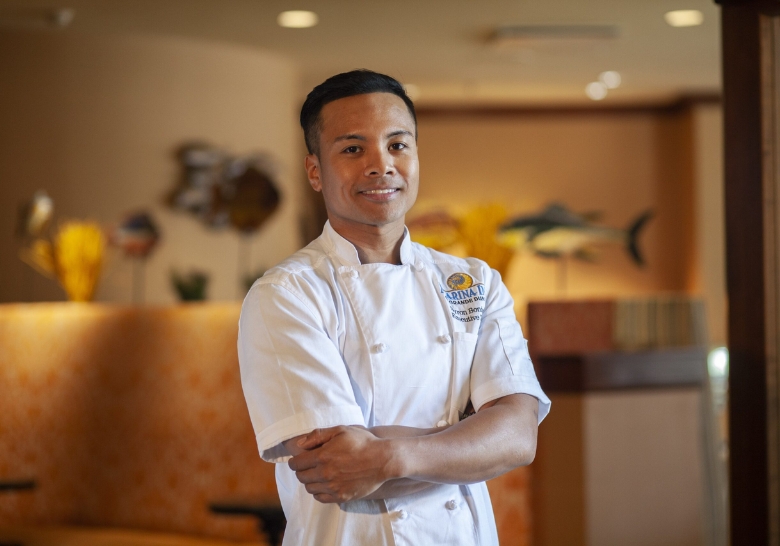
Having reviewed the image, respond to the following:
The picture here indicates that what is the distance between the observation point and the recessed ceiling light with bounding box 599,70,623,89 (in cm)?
691

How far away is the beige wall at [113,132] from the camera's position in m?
5.59

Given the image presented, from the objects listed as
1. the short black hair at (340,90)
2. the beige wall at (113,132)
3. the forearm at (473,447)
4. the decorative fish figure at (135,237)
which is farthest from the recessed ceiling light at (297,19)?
the forearm at (473,447)

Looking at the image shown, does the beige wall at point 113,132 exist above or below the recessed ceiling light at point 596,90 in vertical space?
below

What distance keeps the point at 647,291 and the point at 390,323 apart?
23.8 ft

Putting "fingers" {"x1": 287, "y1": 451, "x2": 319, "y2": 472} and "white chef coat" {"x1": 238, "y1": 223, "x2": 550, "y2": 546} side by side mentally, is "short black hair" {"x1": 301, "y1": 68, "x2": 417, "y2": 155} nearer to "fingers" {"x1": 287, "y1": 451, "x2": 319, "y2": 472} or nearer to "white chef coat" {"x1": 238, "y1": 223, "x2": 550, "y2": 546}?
"white chef coat" {"x1": 238, "y1": 223, "x2": 550, "y2": 546}

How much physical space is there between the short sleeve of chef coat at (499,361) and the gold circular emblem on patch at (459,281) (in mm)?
44

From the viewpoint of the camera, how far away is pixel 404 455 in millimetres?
1066

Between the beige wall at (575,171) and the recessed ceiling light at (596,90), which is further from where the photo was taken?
the beige wall at (575,171)

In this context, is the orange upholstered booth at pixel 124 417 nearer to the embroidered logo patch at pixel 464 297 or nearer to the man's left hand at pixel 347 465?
the embroidered logo patch at pixel 464 297

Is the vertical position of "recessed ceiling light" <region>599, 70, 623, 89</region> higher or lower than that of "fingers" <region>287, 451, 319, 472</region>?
higher

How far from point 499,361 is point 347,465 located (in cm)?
30

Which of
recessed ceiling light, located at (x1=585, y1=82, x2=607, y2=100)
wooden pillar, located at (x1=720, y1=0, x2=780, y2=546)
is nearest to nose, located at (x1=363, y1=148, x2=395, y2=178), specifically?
wooden pillar, located at (x1=720, y1=0, x2=780, y2=546)

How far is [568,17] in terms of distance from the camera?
17.4 ft

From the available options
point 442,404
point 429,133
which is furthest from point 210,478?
point 429,133
